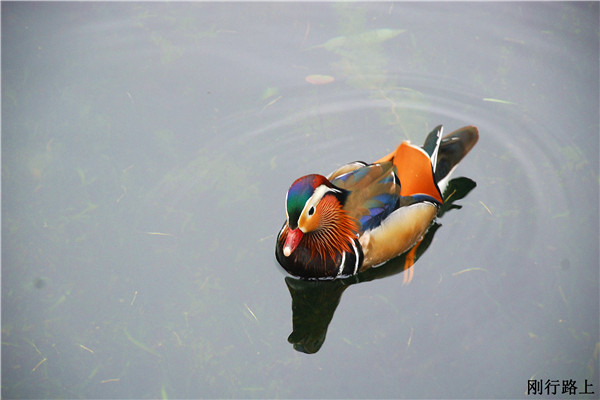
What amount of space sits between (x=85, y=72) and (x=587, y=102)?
12.5 ft

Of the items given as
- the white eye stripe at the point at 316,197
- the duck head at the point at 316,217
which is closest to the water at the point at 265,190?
the duck head at the point at 316,217

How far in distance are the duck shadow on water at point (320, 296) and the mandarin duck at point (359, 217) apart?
5cm

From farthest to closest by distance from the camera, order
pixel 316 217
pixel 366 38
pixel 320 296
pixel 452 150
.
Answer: pixel 366 38 → pixel 452 150 → pixel 320 296 → pixel 316 217

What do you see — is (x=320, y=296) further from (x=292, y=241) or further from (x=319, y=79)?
(x=319, y=79)

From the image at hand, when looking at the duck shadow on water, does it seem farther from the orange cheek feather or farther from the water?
the orange cheek feather

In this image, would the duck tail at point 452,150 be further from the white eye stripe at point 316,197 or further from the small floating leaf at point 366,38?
the small floating leaf at point 366,38

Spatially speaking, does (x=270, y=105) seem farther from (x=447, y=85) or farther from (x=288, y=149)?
(x=447, y=85)

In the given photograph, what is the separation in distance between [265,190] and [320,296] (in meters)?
0.85

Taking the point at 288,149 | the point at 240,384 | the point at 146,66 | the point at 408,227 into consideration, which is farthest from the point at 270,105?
the point at 240,384

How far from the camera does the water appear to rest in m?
3.43

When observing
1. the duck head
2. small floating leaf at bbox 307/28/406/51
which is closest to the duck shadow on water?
the duck head

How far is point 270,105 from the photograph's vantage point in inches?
185

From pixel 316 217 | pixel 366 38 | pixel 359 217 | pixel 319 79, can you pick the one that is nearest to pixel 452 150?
pixel 359 217

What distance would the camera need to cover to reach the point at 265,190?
4.21 meters
